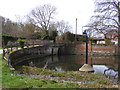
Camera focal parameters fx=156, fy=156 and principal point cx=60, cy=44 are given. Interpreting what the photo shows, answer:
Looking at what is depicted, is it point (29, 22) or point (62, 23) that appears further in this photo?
point (62, 23)

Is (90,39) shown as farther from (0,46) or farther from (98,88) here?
(98,88)

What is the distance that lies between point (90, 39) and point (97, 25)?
657 inches

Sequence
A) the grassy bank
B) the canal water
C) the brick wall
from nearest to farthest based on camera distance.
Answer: the grassy bank → the canal water → the brick wall

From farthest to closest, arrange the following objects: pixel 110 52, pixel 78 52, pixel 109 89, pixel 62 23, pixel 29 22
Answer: pixel 62 23 → pixel 29 22 → pixel 78 52 → pixel 110 52 → pixel 109 89

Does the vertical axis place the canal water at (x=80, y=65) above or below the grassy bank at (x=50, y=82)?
below

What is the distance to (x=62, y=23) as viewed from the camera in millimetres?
56406

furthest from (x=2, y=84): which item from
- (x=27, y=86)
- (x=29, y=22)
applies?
(x=29, y=22)

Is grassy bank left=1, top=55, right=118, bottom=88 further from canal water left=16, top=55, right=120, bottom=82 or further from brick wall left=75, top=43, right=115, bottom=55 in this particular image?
brick wall left=75, top=43, right=115, bottom=55

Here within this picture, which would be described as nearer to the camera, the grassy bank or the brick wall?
the grassy bank

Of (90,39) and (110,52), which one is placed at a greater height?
(90,39)

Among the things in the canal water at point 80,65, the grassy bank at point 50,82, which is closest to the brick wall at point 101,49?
the canal water at point 80,65

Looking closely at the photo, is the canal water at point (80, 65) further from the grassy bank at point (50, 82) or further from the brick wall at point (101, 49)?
the brick wall at point (101, 49)

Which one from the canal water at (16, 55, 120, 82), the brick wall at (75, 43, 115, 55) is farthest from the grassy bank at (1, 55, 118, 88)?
the brick wall at (75, 43, 115, 55)

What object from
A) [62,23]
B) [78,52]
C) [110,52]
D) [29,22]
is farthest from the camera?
[62,23]
